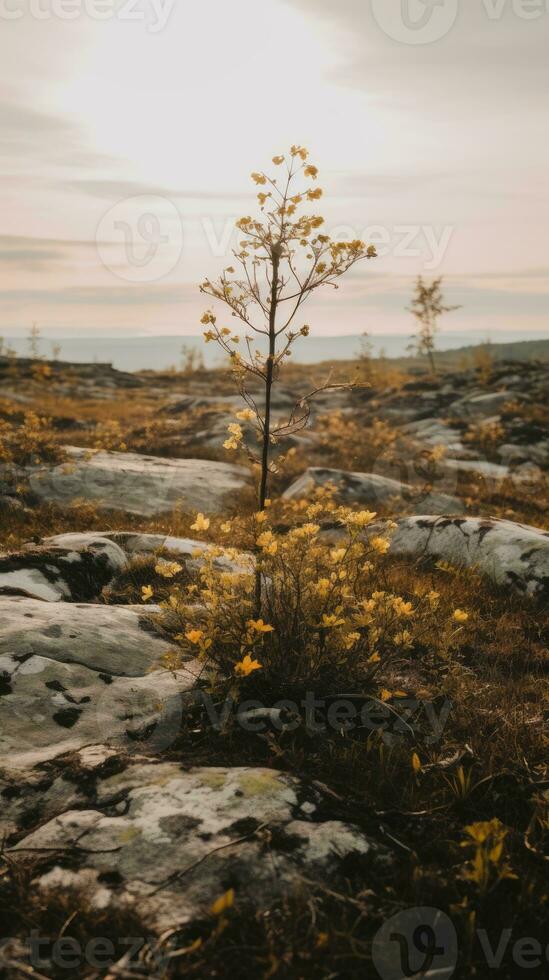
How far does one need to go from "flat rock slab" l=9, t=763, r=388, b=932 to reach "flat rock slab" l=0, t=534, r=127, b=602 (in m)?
2.43

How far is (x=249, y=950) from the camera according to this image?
6.98 ft

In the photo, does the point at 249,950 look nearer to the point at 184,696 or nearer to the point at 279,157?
the point at 184,696

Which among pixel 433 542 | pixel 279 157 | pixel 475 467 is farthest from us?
pixel 475 467

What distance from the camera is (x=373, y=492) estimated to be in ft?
33.9

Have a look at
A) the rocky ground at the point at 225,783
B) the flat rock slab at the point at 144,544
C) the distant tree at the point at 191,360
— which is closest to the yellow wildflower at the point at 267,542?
the rocky ground at the point at 225,783

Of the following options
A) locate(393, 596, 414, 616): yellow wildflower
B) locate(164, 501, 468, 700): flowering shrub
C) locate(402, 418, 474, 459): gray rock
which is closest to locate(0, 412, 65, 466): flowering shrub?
locate(164, 501, 468, 700): flowering shrub

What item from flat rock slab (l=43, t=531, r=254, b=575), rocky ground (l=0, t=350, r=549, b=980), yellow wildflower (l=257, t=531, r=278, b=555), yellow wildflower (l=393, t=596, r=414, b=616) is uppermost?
yellow wildflower (l=257, t=531, r=278, b=555)

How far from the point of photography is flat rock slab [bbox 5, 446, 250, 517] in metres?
9.23

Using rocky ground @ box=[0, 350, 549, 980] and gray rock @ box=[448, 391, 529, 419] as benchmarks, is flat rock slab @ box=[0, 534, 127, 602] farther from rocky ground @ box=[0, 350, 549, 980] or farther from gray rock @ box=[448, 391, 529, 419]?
gray rock @ box=[448, 391, 529, 419]

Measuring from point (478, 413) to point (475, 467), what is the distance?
842 cm

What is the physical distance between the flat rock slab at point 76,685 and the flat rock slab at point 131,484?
15.5 ft

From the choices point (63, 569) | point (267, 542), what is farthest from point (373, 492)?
point (267, 542)

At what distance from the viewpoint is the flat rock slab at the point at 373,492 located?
9531 mm

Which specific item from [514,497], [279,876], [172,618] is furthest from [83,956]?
[514,497]
